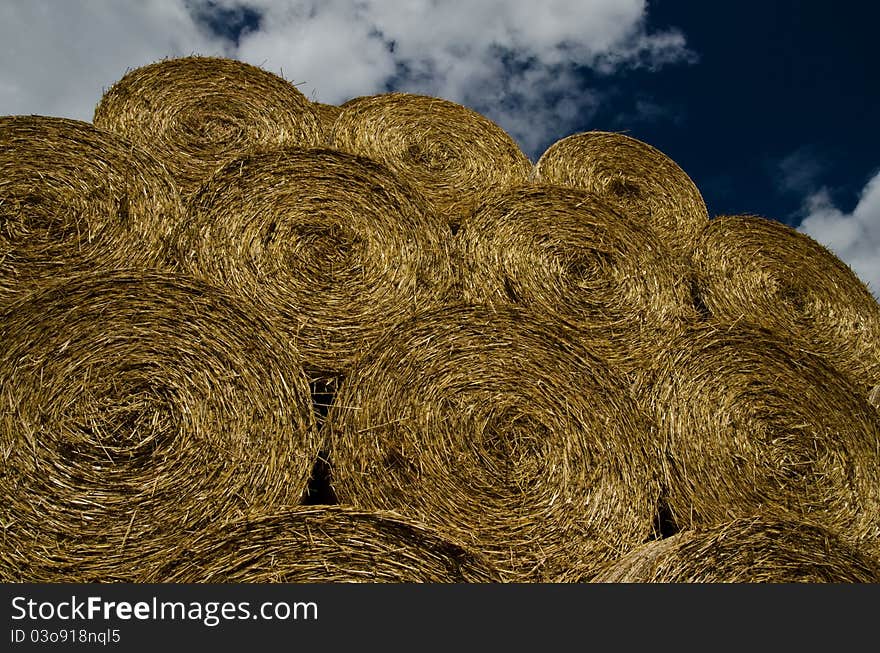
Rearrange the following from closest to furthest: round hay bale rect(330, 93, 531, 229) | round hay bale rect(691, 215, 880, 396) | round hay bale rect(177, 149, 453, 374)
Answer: round hay bale rect(177, 149, 453, 374) → round hay bale rect(691, 215, 880, 396) → round hay bale rect(330, 93, 531, 229)

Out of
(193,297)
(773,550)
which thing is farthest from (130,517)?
(773,550)

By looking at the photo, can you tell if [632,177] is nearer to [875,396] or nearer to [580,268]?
[580,268]

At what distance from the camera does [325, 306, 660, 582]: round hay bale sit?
2.48 metres

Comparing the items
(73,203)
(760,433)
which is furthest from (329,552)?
(760,433)

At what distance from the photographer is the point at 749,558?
2.45 metres

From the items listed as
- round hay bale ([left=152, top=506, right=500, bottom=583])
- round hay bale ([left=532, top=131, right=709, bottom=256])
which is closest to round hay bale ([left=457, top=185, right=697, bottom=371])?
round hay bale ([left=532, top=131, right=709, bottom=256])

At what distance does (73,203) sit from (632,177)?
Result: 11.4 ft

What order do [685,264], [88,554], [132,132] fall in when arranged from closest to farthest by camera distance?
[88,554] < [132,132] < [685,264]

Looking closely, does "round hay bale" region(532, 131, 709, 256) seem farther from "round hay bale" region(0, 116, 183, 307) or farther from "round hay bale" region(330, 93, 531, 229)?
"round hay bale" region(0, 116, 183, 307)

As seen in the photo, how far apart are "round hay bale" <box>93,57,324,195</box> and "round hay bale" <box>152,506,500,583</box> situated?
191cm

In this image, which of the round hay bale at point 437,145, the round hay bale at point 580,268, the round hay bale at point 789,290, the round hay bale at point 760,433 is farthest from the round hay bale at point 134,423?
the round hay bale at point 789,290

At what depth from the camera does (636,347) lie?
3.34m

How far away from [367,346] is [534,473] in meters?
0.86

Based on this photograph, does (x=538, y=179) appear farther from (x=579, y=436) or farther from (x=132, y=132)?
(x=132, y=132)
